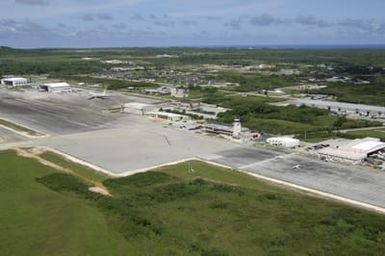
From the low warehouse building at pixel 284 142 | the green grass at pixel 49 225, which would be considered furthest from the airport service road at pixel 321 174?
the green grass at pixel 49 225

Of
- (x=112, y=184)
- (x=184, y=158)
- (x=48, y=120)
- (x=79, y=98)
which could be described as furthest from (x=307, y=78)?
(x=112, y=184)

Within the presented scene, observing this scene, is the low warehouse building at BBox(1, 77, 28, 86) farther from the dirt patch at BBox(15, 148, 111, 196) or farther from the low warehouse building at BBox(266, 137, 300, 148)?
the low warehouse building at BBox(266, 137, 300, 148)

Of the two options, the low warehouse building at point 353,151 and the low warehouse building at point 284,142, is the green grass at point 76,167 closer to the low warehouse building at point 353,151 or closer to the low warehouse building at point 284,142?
the low warehouse building at point 284,142

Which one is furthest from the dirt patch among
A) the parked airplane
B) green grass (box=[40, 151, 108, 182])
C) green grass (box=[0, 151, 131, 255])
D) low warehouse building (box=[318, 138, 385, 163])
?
the parked airplane

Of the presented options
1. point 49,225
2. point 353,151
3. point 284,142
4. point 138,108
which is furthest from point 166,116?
point 49,225

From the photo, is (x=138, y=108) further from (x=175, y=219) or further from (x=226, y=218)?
(x=226, y=218)

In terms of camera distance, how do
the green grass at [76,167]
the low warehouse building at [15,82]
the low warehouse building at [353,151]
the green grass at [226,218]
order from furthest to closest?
the low warehouse building at [15,82]
the low warehouse building at [353,151]
the green grass at [76,167]
the green grass at [226,218]
